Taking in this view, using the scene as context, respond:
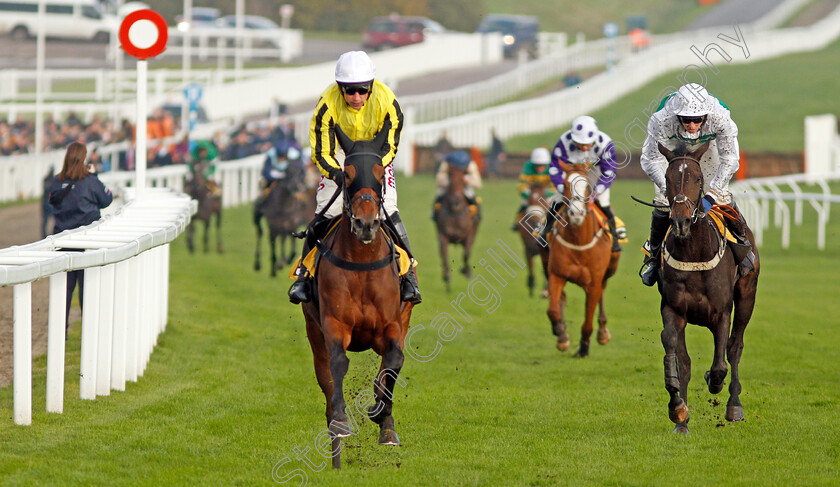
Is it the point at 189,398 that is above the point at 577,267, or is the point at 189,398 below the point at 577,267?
below

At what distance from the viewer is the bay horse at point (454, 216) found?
1573 cm

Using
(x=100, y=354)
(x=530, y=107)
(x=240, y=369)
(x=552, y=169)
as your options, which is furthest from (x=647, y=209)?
(x=100, y=354)

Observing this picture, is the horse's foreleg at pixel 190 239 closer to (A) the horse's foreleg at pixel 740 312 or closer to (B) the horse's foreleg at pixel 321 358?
(B) the horse's foreleg at pixel 321 358

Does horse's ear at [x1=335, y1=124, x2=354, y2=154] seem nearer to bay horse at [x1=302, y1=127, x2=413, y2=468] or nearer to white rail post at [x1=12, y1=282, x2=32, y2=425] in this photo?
bay horse at [x1=302, y1=127, x2=413, y2=468]

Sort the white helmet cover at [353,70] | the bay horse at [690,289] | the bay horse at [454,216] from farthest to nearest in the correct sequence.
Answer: the bay horse at [454,216] → the bay horse at [690,289] → the white helmet cover at [353,70]

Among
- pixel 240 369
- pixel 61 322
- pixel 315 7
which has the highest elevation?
pixel 315 7

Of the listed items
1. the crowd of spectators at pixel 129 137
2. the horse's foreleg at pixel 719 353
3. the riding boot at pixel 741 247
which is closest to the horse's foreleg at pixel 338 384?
the horse's foreleg at pixel 719 353

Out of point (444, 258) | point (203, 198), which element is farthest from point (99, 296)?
point (203, 198)

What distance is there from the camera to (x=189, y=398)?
8.17 m

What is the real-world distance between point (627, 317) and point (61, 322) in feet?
25.3

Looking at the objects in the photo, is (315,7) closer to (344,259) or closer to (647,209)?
(647,209)

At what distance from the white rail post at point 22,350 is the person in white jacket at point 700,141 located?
12.8 feet

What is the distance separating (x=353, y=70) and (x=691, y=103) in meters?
2.18

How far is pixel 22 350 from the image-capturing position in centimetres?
668
